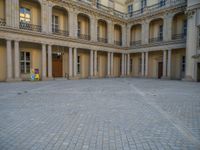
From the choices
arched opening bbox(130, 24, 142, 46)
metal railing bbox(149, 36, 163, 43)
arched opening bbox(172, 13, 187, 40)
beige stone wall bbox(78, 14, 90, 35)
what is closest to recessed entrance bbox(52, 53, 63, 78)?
beige stone wall bbox(78, 14, 90, 35)

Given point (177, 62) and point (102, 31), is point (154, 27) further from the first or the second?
point (102, 31)

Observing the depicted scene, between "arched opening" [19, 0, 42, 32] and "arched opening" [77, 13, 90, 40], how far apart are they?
639 centimetres

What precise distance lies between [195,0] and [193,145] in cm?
2099

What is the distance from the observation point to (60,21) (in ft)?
69.7

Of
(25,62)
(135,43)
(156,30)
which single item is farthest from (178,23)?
(25,62)

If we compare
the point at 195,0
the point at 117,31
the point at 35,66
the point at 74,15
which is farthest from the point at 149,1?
the point at 35,66

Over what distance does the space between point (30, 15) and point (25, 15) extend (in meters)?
0.62

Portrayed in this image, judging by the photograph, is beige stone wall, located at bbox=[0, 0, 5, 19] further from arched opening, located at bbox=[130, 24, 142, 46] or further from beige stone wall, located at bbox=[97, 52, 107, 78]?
arched opening, located at bbox=[130, 24, 142, 46]

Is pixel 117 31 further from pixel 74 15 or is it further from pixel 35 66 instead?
pixel 35 66

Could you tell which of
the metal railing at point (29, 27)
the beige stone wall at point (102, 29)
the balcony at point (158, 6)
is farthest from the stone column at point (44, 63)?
the balcony at point (158, 6)

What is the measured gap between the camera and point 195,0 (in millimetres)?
17828

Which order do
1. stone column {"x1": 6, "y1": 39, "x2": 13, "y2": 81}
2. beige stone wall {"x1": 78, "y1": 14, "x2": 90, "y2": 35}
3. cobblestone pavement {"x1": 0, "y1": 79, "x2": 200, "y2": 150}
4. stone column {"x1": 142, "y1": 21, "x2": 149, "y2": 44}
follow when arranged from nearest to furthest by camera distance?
cobblestone pavement {"x1": 0, "y1": 79, "x2": 200, "y2": 150}
stone column {"x1": 6, "y1": 39, "x2": 13, "y2": 81}
beige stone wall {"x1": 78, "y1": 14, "x2": 90, "y2": 35}
stone column {"x1": 142, "y1": 21, "x2": 149, "y2": 44}

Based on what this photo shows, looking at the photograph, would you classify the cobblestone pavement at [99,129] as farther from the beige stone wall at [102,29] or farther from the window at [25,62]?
the beige stone wall at [102,29]

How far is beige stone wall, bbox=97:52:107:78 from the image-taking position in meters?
26.8
